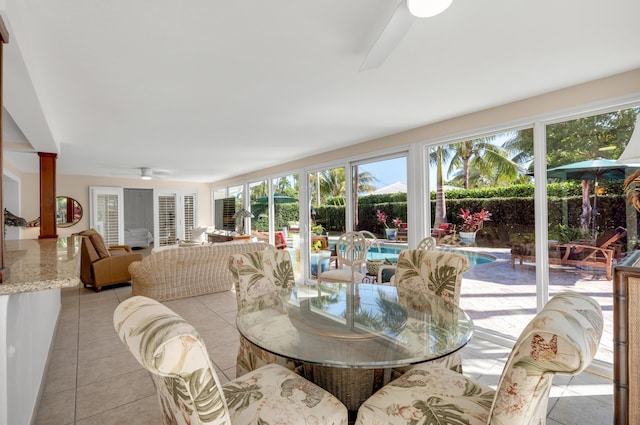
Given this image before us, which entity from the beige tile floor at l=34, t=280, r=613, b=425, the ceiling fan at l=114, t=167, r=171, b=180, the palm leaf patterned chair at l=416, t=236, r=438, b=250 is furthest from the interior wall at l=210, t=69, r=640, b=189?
the ceiling fan at l=114, t=167, r=171, b=180

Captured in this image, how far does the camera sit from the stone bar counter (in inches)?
50.5

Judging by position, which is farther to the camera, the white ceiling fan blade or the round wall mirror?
the round wall mirror

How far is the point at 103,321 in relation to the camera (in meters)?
3.58

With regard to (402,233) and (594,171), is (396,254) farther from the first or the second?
(594,171)

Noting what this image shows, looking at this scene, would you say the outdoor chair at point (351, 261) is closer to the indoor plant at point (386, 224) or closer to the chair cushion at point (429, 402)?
the indoor plant at point (386, 224)

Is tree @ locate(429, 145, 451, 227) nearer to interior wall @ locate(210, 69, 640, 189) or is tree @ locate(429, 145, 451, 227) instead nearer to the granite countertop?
interior wall @ locate(210, 69, 640, 189)

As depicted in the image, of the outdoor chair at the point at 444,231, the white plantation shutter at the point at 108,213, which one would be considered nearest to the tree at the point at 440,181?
the outdoor chair at the point at 444,231

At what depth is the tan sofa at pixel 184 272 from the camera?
414cm

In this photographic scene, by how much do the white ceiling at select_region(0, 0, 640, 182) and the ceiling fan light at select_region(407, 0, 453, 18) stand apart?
10.8 inches

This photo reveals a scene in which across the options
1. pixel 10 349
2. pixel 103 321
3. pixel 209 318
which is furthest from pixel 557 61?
pixel 103 321

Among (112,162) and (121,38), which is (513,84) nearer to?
(121,38)

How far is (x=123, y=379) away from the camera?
2.36m

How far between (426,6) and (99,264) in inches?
214

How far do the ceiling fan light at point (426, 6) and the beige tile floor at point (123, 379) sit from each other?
7.81 feet
